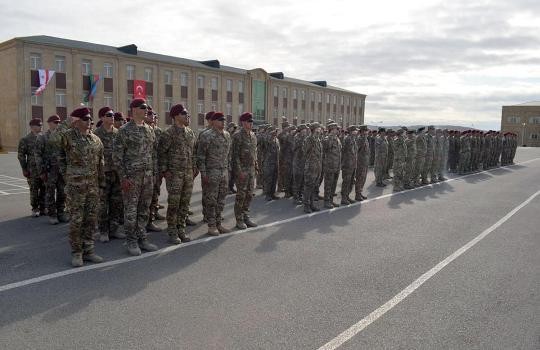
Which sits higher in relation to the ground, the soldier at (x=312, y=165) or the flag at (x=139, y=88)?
the flag at (x=139, y=88)

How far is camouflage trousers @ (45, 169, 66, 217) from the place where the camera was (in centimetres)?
781

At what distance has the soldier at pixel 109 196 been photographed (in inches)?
257

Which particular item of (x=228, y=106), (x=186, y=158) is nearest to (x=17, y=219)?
(x=186, y=158)

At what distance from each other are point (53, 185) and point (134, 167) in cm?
320

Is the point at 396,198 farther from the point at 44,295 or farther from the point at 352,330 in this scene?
the point at 44,295

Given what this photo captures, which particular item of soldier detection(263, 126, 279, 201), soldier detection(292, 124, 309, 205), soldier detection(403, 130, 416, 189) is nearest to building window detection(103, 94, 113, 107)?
soldier detection(263, 126, 279, 201)

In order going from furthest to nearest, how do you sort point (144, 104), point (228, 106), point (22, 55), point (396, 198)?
1. point (228, 106)
2. point (22, 55)
3. point (396, 198)
4. point (144, 104)

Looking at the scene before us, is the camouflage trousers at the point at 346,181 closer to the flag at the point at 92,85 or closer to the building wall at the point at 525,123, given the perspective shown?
the flag at the point at 92,85

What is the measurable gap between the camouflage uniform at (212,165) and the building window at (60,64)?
3388 cm

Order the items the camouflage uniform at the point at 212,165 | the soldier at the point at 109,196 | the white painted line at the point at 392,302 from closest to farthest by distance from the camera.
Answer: the white painted line at the point at 392,302
the soldier at the point at 109,196
the camouflage uniform at the point at 212,165

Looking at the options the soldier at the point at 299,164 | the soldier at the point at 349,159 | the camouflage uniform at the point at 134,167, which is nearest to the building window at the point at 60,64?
the soldier at the point at 299,164

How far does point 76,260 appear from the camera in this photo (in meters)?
5.20

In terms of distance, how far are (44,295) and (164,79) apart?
1620 inches

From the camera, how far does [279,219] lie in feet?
27.5
